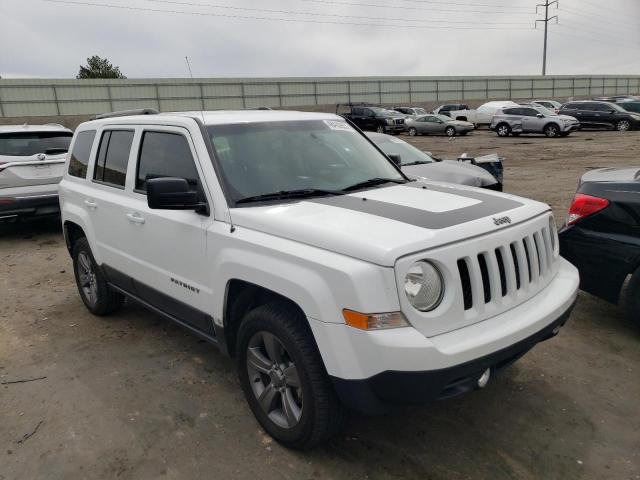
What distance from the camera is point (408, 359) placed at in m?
2.38

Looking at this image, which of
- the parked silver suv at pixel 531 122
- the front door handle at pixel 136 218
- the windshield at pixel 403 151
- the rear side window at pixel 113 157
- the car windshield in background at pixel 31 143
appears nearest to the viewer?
the front door handle at pixel 136 218

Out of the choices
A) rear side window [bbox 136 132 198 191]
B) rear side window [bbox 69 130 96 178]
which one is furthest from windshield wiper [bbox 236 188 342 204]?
rear side window [bbox 69 130 96 178]

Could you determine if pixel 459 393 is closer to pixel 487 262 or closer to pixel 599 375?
pixel 487 262

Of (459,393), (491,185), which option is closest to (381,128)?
(491,185)

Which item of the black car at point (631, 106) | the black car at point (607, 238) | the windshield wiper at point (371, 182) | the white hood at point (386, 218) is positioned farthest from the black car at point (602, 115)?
the white hood at point (386, 218)

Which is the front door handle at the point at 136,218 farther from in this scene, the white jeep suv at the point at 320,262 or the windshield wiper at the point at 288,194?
the windshield wiper at the point at 288,194

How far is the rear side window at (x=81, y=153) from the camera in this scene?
4871 millimetres

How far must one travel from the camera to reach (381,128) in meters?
31.9

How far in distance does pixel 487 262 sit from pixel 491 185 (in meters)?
5.64

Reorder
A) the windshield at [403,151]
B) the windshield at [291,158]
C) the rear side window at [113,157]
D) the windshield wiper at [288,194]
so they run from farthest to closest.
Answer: the windshield at [403,151] → the rear side window at [113,157] → the windshield at [291,158] → the windshield wiper at [288,194]

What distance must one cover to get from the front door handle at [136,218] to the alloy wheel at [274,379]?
54.2 inches

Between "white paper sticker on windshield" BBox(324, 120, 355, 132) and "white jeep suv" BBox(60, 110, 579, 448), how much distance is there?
0.08 feet

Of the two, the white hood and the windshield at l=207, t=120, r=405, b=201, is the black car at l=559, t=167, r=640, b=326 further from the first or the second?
the windshield at l=207, t=120, r=405, b=201

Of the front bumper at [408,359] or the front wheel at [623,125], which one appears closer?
the front bumper at [408,359]
